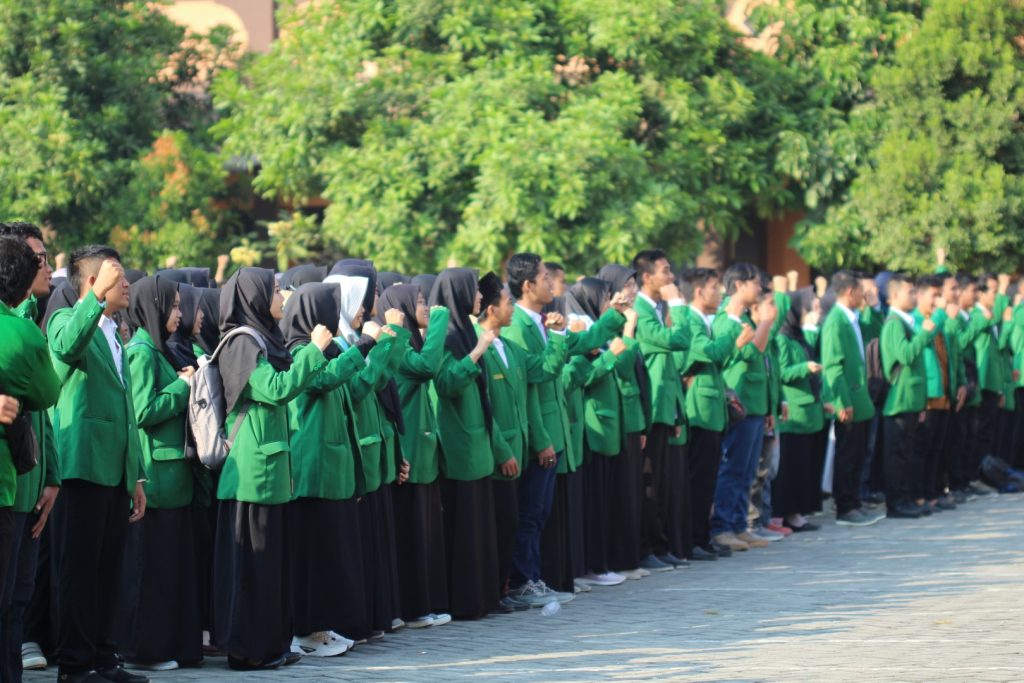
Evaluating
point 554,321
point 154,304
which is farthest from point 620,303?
point 154,304

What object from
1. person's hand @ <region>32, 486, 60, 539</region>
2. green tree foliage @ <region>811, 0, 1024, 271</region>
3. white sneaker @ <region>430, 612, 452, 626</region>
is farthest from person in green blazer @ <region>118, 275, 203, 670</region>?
green tree foliage @ <region>811, 0, 1024, 271</region>

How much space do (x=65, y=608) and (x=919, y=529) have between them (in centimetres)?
864

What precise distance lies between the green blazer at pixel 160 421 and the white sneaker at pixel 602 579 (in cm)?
376

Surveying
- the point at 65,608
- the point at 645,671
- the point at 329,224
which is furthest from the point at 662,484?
the point at 329,224

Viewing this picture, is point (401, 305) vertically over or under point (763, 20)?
under

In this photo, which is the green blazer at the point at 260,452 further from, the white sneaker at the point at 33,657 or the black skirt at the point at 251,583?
the white sneaker at the point at 33,657

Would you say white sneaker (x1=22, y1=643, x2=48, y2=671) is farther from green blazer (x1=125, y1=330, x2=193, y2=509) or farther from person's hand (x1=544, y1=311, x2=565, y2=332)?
person's hand (x1=544, y1=311, x2=565, y2=332)

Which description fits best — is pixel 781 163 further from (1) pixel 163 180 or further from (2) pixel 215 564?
(2) pixel 215 564

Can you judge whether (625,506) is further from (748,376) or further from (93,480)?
(93,480)

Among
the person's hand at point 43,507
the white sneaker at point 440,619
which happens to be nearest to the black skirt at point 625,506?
the white sneaker at point 440,619

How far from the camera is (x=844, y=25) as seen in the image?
66.6 ft

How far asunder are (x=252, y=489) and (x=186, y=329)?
1041mm

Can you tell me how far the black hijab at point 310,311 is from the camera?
8.60 metres

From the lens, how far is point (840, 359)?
14.4 m
